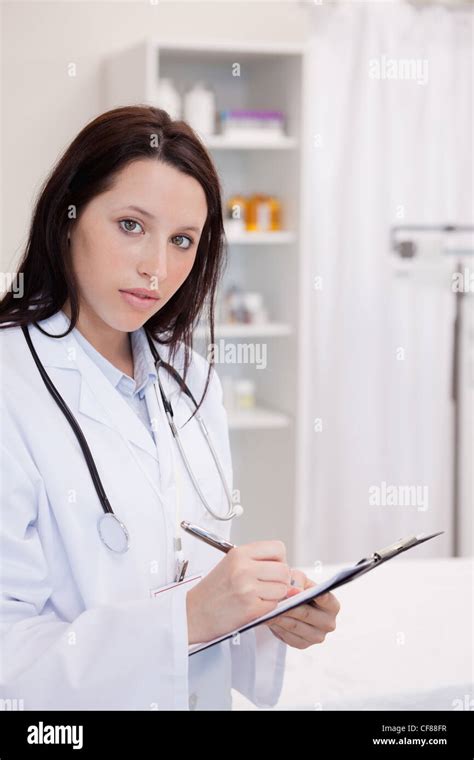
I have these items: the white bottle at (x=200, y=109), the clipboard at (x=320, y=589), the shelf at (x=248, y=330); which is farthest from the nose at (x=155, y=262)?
the white bottle at (x=200, y=109)

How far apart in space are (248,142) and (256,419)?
0.82 meters

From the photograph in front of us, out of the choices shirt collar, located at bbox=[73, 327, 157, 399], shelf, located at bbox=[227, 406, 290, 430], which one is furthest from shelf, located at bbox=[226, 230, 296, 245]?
shirt collar, located at bbox=[73, 327, 157, 399]

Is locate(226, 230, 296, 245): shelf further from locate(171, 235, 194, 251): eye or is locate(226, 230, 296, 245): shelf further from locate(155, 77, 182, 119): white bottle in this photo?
locate(171, 235, 194, 251): eye

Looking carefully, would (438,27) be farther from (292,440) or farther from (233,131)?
(292,440)

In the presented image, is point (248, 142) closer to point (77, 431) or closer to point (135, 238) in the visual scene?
point (135, 238)

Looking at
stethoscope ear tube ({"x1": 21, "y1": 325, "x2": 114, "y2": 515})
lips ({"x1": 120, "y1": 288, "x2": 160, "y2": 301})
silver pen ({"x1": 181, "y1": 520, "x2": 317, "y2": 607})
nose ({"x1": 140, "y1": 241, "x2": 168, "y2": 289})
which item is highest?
nose ({"x1": 140, "y1": 241, "x2": 168, "y2": 289})

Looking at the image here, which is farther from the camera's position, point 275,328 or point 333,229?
point 333,229

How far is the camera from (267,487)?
3.06 m

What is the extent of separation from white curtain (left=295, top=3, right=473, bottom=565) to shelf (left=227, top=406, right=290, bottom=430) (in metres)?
0.31

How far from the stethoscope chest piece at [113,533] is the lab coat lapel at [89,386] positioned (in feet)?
0.40

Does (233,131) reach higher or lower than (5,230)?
higher

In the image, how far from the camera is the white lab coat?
102 centimetres
